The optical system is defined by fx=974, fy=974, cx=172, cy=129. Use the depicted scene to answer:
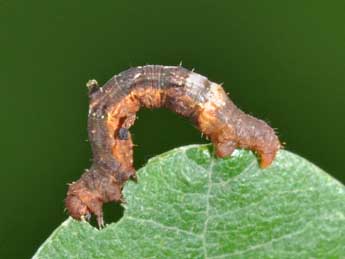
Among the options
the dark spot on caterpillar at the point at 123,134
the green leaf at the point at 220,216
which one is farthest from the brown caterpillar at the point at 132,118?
the green leaf at the point at 220,216

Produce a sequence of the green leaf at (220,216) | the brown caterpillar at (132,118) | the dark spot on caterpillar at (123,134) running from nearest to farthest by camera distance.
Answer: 1. the green leaf at (220,216)
2. the brown caterpillar at (132,118)
3. the dark spot on caterpillar at (123,134)

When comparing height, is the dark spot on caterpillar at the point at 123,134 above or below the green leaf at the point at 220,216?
above

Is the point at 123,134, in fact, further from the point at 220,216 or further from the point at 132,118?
the point at 220,216

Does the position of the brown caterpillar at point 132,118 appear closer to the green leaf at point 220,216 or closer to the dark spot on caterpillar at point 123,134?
the dark spot on caterpillar at point 123,134

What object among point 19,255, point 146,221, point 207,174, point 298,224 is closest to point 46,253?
point 146,221

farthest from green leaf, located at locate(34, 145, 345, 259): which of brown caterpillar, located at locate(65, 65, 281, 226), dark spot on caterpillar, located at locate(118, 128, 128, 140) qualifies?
dark spot on caterpillar, located at locate(118, 128, 128, 140)

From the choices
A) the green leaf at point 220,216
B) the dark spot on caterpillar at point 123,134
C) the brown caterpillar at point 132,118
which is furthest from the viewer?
the dark spot on caterpillar at point 123,134

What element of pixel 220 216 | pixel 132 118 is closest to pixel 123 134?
pixel 132 118
